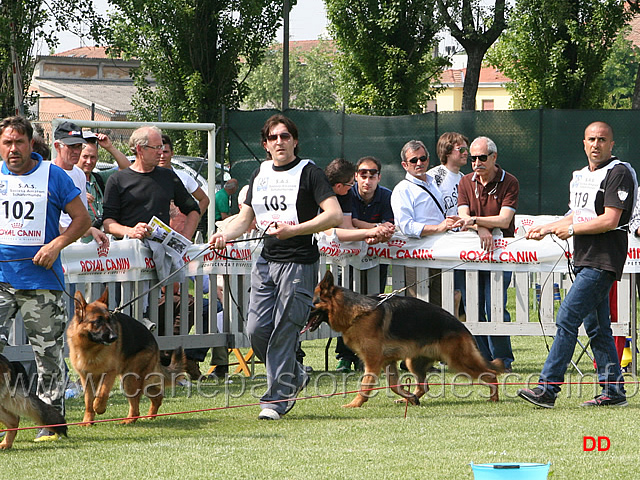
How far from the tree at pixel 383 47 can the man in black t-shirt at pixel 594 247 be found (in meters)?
17.4

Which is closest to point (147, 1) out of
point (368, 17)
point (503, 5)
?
point (368, 17)

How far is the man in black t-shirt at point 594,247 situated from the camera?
A: 6820 mm

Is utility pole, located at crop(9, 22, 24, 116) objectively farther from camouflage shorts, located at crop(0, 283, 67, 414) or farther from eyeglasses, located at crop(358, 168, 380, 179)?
camouflage shorts, located at crop(0, 283, 67, 414)

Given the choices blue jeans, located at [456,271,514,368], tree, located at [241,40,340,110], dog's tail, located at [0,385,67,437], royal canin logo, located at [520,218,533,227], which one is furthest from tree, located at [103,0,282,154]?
tree, located at [241,40,340,110]

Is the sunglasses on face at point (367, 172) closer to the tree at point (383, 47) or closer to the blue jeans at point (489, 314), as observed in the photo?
the blue jeans at point (489, 314)

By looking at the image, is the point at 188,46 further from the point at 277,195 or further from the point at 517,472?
the point at 517,472

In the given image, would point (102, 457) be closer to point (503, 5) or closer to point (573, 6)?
point (573, 6)

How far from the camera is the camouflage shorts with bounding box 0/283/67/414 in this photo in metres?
5.92

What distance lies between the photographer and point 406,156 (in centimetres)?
884

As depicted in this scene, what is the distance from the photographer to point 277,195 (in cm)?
662

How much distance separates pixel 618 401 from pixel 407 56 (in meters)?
18.9

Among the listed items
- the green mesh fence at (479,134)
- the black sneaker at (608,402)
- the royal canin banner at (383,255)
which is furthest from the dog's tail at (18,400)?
the green mesh fence at (479,134)

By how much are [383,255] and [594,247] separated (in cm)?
252

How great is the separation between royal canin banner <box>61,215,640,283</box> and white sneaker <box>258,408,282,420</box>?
165cm
